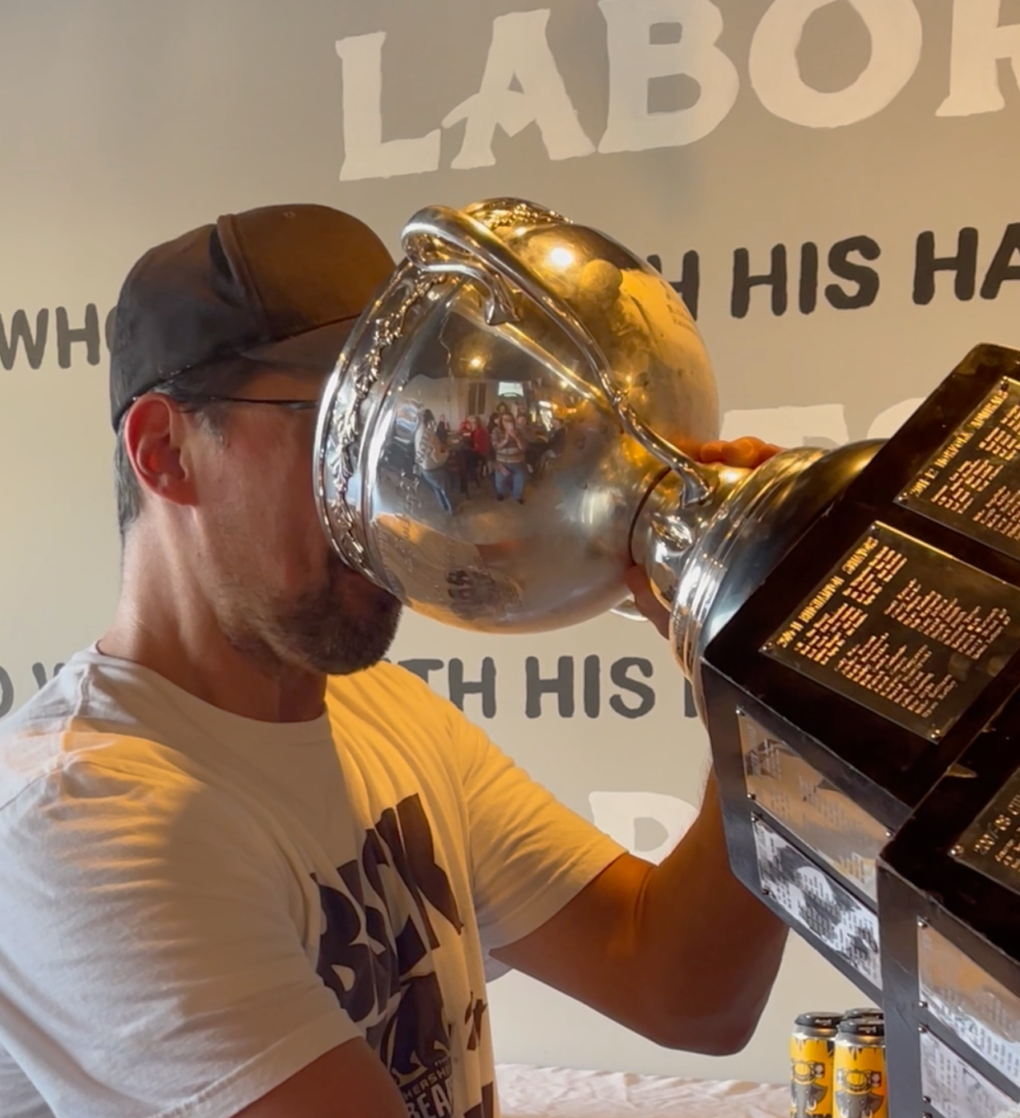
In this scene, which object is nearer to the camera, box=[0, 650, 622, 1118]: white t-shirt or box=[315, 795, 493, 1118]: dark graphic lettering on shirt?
box=[0, 650, 622, 1118]: white t-shirt

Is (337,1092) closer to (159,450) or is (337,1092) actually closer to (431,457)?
(431,457)

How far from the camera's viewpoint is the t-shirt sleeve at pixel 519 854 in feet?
3.21

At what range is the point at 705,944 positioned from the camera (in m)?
0.90

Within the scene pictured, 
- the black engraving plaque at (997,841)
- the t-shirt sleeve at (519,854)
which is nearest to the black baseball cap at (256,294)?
the t-shirt sleeve at (519,854)

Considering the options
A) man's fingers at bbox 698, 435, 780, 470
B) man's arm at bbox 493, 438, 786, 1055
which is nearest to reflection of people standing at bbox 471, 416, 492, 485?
man's fingers at bbox 698, 435, 780, 470

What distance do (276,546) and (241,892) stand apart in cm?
23

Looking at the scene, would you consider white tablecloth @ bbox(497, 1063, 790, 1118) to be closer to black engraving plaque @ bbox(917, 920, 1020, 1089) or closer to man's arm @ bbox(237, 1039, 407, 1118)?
man's arm @ bbox(237, 1039, 407, 1118)

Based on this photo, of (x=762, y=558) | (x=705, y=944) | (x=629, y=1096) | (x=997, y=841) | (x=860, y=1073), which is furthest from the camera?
(x=629, y=1096)

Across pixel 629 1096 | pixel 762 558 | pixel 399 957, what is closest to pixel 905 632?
pixel 762 558

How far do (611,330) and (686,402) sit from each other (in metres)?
0.05

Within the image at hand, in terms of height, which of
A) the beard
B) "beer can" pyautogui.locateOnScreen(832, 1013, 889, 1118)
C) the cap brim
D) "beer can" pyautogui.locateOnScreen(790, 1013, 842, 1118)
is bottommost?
"beer can" pyautogui.locateOnScreen(790, 1013, 842, 1118)

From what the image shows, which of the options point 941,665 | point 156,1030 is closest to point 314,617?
point 156,1030

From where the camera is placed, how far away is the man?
65 centimetres

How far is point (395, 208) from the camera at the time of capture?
1688mm
